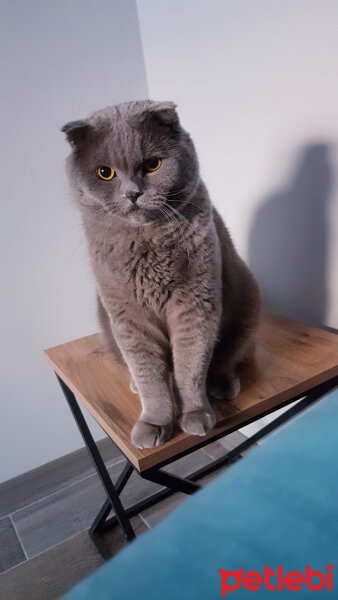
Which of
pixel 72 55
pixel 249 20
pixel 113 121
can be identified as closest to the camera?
pixel 113 121

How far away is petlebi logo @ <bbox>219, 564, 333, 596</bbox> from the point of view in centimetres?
28

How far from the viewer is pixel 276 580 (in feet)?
0.93

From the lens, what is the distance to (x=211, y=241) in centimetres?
74

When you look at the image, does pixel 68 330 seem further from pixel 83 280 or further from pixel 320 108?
pixel 320 108

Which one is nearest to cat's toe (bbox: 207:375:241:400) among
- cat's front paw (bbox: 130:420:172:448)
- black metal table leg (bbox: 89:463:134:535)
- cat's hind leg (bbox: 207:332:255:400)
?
cat's hind leg (bbox: 207:332:255:400)

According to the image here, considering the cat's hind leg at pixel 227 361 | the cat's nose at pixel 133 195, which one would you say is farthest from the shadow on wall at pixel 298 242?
the cat's nose at pixel 133 195

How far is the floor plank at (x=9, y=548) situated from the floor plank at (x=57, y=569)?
1.1 inches

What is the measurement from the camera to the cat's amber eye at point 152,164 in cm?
65

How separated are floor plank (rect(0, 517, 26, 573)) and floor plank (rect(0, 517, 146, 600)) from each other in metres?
0.03

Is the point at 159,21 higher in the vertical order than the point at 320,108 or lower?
higher

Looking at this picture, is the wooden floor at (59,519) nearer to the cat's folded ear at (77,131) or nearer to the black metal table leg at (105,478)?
the black metal table leg at (105,478)

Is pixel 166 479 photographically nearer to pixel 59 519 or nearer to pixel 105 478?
pixel 105 478

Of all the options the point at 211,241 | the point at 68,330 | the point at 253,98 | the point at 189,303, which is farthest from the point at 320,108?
the point at 68,330

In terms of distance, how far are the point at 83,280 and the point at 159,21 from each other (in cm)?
87
